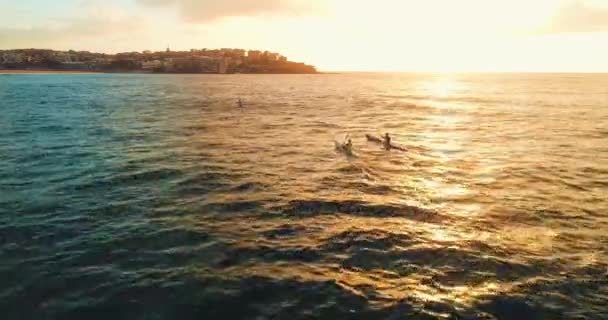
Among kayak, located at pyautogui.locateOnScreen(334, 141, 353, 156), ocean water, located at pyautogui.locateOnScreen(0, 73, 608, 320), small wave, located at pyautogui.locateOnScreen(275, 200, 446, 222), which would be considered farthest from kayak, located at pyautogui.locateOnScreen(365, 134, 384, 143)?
small wave, located at pyautogui.locateOnScreen(275, 200, 446, 222)

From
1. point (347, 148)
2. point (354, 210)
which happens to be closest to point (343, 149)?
point (347, 148)

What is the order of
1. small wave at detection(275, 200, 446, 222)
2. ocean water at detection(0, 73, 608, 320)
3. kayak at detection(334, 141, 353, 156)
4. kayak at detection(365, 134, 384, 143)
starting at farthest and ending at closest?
kayak at detection(365, 134, 384, 143)
kayak at detection(334, 141, 353, 156)
small wave at detection(275, 200, 446, 222)
ocean water at detection(0, 73, 608, 320)

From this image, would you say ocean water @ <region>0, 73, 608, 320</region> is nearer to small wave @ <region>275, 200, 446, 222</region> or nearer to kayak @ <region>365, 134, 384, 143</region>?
small wave @ <region>275, 200, 446, 222</region>

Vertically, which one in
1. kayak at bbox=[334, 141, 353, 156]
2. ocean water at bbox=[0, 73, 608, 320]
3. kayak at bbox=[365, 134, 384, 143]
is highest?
kayak at bbox=[365, 134, 384, 143]

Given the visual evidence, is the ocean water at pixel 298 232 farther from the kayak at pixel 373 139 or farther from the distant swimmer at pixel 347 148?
the kayak at pixel 373 139

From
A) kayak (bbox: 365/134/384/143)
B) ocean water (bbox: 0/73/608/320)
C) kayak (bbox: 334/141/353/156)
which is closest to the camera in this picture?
ocean water (bbox: 0/73/608/320)

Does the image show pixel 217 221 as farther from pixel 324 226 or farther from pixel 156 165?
pixel 156 165

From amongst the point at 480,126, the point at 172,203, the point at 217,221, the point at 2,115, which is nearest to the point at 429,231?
the point at 217,221

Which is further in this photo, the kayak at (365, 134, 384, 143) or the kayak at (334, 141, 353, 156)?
the kayak at (365, 134, 384, 143)
